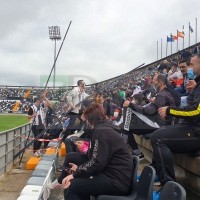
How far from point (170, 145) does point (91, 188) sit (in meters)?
1.07

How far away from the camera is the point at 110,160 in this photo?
9.86ft

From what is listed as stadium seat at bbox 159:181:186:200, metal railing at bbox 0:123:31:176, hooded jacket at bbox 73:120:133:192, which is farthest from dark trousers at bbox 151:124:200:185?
metal railing at bbox 0:123:31:176

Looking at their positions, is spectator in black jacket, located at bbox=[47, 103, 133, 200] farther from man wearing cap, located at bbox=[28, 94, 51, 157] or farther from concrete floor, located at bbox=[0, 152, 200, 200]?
man wearing cap, located at bbox=[28, 94, 51, 157]

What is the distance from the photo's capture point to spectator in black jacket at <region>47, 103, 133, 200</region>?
9.65ft

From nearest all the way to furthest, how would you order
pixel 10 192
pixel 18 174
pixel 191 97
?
1. pixel 191 97
2. pixel 10 192
3. pixel 18 174

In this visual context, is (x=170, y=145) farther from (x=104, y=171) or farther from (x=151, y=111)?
(x=151, y=111)

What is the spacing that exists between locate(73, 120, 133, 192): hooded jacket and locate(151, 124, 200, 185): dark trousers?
0.51 m

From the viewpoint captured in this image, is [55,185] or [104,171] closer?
[104,171]

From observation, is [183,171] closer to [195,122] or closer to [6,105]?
[195,122]

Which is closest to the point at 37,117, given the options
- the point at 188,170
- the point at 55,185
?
the point at 55,185

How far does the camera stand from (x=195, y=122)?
339 centimetres

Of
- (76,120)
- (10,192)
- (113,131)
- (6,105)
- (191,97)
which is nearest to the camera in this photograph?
(113,131)

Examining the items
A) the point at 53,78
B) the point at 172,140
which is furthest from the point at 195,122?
the point at 53,78

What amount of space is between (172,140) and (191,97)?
2.01 ft
